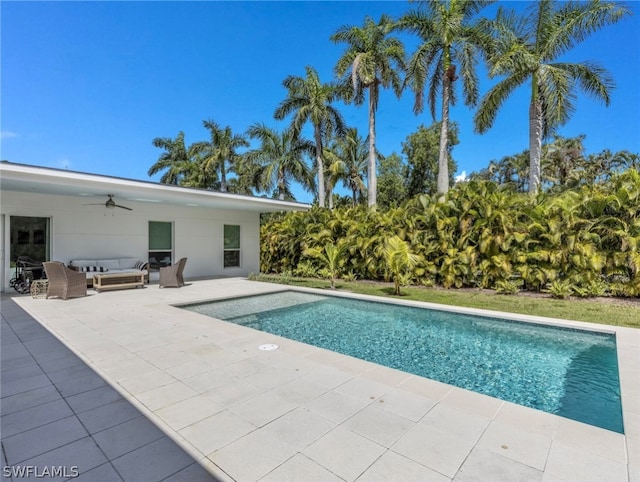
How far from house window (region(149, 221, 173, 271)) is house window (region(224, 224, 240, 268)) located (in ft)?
8.72

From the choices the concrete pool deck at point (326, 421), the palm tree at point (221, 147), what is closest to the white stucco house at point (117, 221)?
the concrete pool deck at point (326, 421)

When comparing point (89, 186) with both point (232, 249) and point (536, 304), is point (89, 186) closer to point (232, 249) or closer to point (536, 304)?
point (232, 249)

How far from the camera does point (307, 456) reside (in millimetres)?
2330

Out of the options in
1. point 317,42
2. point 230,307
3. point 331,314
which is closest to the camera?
point 331,314

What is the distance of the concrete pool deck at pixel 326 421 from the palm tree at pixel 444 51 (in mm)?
12108

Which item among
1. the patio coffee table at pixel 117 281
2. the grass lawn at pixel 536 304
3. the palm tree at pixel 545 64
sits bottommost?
the grass lawn at pixel 536 304

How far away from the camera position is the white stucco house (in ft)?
29.9

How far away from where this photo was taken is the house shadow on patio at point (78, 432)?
2.20 m

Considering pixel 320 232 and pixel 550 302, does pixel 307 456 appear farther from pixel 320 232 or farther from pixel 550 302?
pixel 320 232

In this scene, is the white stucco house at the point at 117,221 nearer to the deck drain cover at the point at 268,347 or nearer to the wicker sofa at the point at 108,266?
the wicker sofa at the point at 108,266

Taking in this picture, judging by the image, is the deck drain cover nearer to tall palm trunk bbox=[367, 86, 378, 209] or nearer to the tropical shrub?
the tropical shrub

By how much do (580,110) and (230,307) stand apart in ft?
48.2

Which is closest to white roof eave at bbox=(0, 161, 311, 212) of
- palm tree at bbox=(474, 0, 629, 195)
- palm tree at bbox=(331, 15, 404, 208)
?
palm tree at bbox=(331, 15, 404, 208)

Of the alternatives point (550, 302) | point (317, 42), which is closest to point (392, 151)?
point (317, 42)
